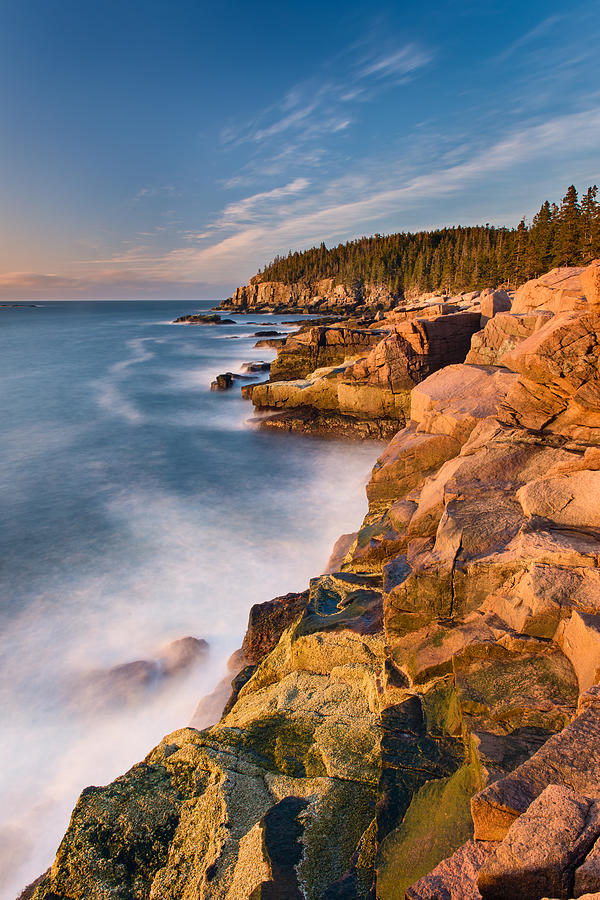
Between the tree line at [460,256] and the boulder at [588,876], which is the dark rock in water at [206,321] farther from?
the boulder at [588,876]

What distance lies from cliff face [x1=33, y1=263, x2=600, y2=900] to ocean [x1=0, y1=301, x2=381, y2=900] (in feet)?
8.45

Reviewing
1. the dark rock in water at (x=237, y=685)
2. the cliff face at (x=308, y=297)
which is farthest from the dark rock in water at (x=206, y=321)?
the dark rock in water at (x=237, y=685)

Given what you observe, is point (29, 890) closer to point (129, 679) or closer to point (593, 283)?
point (129, 679)

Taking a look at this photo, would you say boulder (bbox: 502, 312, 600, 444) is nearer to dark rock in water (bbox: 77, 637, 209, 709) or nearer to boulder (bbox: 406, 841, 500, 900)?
boulder (bbox: 406, 841, 500, 900)

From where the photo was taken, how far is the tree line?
47938mm

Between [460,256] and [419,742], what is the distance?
100 m

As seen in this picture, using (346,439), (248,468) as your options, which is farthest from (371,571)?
(346,439)

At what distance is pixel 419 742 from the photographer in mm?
4086

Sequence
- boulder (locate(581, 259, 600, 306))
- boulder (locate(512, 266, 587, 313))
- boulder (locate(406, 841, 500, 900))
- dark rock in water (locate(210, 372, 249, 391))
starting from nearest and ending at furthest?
boulder (locate(406, 841, 500, 900)) < boulder (locate(581, 259, 600, 306)) < boulder (locate(512, 266, 587, 313)) < dark rock in water (locate(210, 372, 249, 391))

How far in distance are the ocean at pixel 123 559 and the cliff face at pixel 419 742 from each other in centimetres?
257

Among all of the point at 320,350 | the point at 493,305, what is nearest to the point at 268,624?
the point at 493,305

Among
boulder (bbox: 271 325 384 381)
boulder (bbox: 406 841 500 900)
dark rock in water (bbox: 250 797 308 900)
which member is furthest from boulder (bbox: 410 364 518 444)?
boulder (bbox: 271 325 384 381)

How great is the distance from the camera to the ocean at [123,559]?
23.2ft

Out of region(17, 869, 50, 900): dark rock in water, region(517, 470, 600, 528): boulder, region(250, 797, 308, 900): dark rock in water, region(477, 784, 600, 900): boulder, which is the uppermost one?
region(517, 470, 600, 528): boulder
